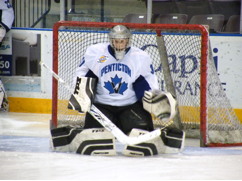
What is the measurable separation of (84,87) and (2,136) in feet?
3.21

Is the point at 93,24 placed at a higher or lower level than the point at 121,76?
higher

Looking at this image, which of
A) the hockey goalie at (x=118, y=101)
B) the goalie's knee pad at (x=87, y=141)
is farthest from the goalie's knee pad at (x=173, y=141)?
the goalie's knee pad at (x=87, y=141)

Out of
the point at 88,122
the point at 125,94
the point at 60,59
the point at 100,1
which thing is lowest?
the point at 88,122

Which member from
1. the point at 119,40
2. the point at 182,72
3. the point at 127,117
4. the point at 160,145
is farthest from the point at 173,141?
the point at 182,72

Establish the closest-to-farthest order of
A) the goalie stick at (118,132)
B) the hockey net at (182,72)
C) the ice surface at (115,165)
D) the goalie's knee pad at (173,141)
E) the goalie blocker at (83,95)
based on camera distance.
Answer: the ice surface at (115,165) < the goalie stick at (118,132) < the goalie blocker at (83,95) < the goalie's knee pad at (173,141) < the hockey net at (182,72)

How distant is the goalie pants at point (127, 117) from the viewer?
2.40m

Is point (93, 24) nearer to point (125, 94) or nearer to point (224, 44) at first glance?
point (125, 94)

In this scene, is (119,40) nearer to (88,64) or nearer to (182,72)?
(88,64)

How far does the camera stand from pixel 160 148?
234 centimetres

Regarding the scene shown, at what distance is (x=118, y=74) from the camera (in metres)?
2.38

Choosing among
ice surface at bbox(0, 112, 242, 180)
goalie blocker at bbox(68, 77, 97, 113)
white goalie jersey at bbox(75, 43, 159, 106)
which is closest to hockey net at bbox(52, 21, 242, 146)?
ice surface at bbox(0, 112, 242, 180)

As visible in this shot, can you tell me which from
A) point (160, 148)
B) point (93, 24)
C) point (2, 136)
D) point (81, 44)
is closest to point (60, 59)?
point (81, 44)

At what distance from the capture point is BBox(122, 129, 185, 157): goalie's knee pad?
7.38 feet

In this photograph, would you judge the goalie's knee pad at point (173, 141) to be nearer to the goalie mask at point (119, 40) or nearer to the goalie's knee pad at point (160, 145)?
the goalie's knee pad at point (160, 145)
